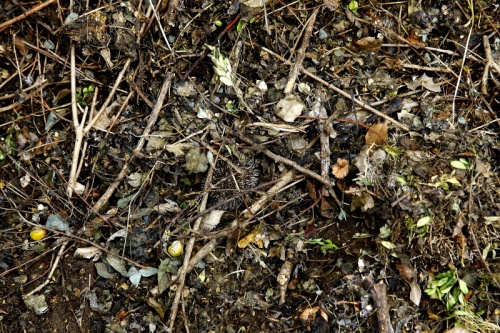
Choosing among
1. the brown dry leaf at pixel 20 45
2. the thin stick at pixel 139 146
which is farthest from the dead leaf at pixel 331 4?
the brown dry leaf at pixel 20 45

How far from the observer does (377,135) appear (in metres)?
2.67

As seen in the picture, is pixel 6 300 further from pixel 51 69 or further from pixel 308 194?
pixel 308 194

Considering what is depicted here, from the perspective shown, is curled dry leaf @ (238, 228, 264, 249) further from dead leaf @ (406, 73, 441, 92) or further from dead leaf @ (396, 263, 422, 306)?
dead leaf @ (406, 73, 441, 92)

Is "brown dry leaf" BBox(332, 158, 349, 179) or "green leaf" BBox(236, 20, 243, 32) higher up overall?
"green leaf" BBox(236, 20, 243, 32)

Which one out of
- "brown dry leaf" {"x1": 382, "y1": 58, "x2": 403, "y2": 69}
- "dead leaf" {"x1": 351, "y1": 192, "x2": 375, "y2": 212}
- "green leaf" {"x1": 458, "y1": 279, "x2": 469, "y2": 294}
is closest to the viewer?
"green leaf" {"x1": 458, "y1": 279, "x2": 469, "y2": 294}

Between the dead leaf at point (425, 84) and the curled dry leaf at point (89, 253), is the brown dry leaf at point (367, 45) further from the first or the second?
the curled dry leaf at point (89, 253)

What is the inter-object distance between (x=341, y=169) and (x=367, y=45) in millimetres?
825

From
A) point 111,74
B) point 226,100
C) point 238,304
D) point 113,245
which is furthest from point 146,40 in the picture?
point 238,304

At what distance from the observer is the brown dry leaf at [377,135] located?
2.67 metres

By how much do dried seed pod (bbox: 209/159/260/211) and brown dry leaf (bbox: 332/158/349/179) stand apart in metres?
0.50

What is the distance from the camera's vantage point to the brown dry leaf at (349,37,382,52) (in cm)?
280

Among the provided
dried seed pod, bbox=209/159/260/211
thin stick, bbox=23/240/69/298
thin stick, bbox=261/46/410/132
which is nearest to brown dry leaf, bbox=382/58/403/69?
thin stick, bbox=261/46/410/132

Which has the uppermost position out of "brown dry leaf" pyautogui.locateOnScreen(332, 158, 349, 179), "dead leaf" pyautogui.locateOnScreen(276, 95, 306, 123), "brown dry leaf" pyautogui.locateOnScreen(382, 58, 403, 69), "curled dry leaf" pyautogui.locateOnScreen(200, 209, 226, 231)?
"brown dry leaf" pyautogui.locateOnScreen(382, 58, 403, 69)

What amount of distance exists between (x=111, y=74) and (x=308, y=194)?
1.44 meters
